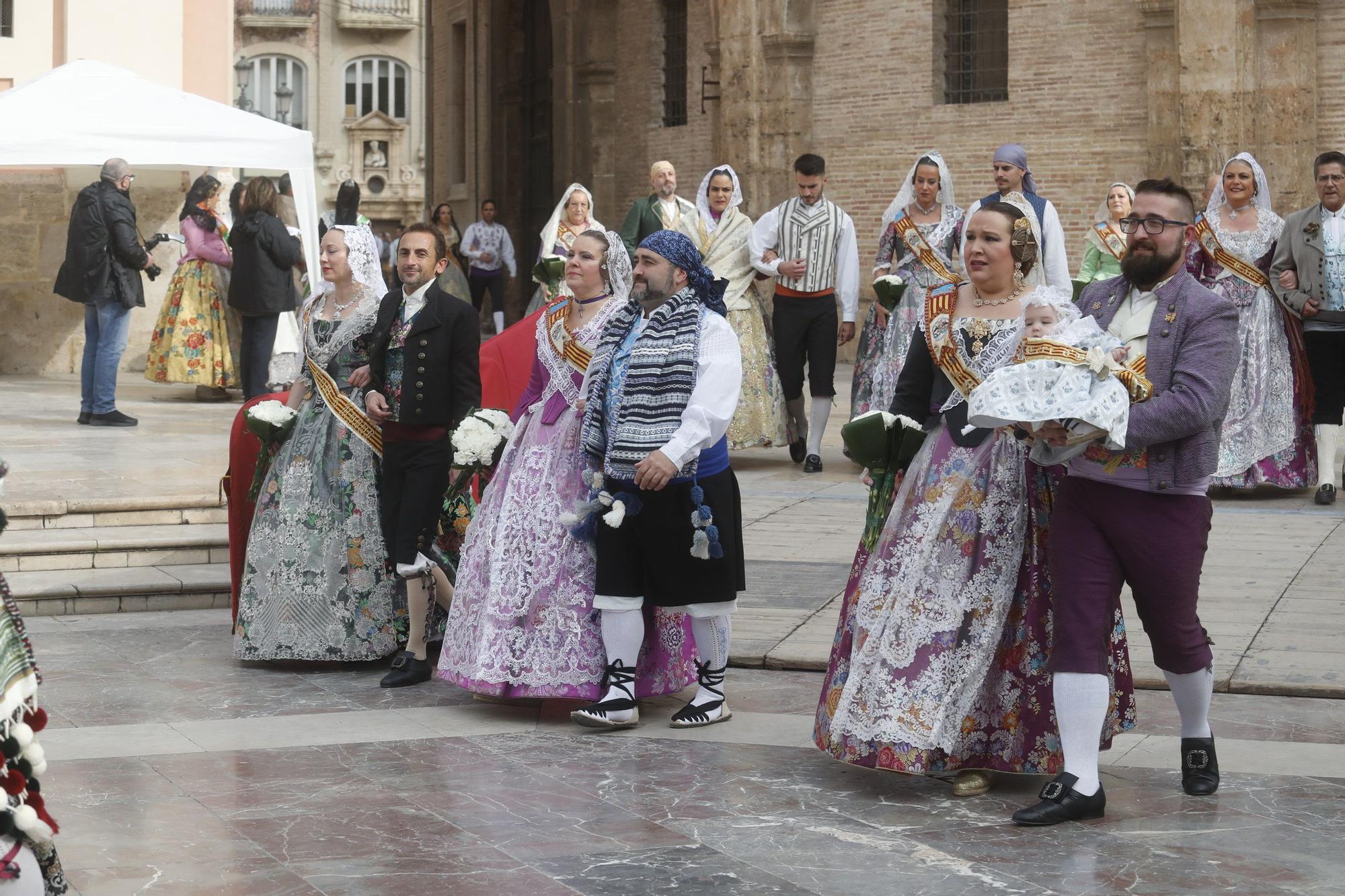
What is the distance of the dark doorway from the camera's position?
1220 inches

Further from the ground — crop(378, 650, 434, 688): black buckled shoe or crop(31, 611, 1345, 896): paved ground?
crop(378, 650, 434, 688): black buckled shoe

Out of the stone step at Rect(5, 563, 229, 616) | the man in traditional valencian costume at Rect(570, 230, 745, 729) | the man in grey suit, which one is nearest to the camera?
the man in traditional valencian costume at Rect(570, 230, 745, 729)

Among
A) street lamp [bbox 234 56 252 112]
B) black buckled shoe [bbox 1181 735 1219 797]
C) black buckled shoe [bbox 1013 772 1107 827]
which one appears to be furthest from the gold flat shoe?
street lamp [bbox 234 56 252 112]

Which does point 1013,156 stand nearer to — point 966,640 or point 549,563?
point 549,563

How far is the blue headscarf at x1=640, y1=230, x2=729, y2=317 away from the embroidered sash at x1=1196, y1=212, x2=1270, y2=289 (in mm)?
5357

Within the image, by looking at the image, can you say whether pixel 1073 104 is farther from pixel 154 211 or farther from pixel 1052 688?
pixel 1052 688

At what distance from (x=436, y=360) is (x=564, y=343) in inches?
25.7

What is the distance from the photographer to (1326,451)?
36.5 ft

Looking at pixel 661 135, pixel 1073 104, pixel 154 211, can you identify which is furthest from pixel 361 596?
pixel 661 135

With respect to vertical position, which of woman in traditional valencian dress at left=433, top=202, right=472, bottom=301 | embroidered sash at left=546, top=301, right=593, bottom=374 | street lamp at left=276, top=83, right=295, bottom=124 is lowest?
embroidered sash at left=546, top=301, right=593, bottom=374

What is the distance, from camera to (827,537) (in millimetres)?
10211

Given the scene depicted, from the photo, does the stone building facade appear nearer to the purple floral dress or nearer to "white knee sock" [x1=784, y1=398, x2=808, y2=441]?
"white knee sock" [x1=784, y1=398, x2=808, y2=441]

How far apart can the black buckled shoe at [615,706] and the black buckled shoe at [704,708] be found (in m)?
0.15

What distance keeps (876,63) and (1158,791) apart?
55.7 ft
